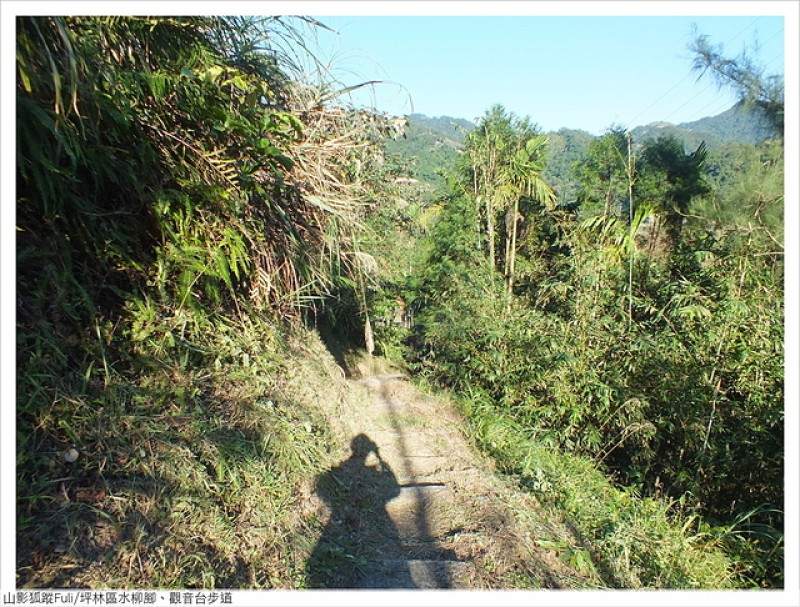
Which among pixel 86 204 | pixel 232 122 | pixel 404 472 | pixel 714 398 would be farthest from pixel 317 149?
pixel 714 398

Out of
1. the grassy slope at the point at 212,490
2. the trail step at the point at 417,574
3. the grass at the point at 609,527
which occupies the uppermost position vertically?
the grassy slope at the point at 212,490

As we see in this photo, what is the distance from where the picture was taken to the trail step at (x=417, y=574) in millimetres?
2723

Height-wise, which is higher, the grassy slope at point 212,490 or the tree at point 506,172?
the tree at point 506,172

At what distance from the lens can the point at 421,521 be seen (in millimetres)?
3521

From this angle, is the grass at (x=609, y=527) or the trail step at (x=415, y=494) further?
the trail step at (x=415, y=494)

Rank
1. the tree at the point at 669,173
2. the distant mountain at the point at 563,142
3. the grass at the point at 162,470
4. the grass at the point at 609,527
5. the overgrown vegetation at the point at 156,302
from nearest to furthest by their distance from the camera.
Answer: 1. the grass at the point at 162,470
2. the overgrown vegetation at the point at 156,302
3. the grass at the point at 609,527
4. the distant mountain at the point at 563,142
5. the tree at the point at 669,173

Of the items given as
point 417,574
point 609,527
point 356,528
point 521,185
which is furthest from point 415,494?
point 521,185

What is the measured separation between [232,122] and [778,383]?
4.69 metres

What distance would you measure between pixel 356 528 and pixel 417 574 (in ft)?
1.92

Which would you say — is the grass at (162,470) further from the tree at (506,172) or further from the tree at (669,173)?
the tree at (669,173)

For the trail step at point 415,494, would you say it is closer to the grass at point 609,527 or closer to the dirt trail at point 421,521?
the dirt trail at point 421,521

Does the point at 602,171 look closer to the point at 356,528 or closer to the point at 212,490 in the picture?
the point at 356,528

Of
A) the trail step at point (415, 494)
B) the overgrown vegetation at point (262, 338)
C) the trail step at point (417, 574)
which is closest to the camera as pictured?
the overgrown vegetation at point (262, 338)

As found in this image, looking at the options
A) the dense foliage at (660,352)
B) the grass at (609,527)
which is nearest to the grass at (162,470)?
the grass at (609,527)
